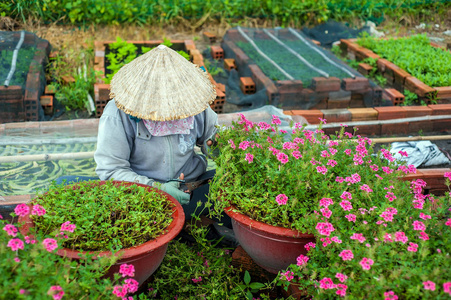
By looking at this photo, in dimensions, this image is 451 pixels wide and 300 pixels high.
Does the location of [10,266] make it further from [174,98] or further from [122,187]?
[174,98]

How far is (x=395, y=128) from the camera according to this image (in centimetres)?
465

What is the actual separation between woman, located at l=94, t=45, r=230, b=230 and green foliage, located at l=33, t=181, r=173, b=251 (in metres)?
0.20

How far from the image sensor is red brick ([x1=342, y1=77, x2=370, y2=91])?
5.11 metres

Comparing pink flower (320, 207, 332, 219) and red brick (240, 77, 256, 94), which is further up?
pink flower (320, 207, 332, 219)

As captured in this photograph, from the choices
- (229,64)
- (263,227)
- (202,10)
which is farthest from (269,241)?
(202,10)

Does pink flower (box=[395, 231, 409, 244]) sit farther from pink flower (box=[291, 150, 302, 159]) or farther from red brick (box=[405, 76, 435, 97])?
Answer: red brick (box=[405, 76, 435, 97])

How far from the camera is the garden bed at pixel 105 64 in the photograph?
179 inches

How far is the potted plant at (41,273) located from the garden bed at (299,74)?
346 cm

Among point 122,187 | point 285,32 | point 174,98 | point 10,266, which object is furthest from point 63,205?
point 285,32

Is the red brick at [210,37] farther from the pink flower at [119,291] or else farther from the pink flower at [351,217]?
the pink flower at [119,291]

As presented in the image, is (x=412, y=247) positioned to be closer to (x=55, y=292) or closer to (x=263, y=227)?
(x=263, y=227)

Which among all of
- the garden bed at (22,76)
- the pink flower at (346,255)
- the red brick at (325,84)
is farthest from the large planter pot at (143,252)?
the red brick at (325,84)

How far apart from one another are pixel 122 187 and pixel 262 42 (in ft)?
15.0

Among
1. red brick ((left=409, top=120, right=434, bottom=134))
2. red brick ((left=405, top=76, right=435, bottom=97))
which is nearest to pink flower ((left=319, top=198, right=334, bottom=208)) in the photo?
red brick ((left=409, top=120, right=434, bottom=134))
